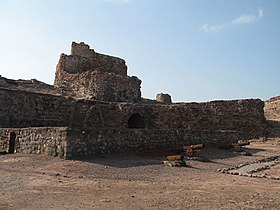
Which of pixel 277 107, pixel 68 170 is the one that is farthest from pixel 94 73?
pixel 277 107

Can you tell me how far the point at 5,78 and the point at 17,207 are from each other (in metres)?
19.9

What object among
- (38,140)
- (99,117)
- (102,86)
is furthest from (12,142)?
(102,86)

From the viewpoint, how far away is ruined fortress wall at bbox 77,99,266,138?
1911cm

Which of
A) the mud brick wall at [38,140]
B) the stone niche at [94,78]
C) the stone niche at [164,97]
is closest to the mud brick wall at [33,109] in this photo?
the mud brick wall at [38,140]

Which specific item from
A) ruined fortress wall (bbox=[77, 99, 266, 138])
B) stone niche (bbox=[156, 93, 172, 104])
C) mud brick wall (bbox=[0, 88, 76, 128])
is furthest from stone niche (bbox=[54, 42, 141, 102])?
stone niche (bbox=[156, 93, 172, 104])

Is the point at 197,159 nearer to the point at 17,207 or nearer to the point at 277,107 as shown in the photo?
the point at 17,207

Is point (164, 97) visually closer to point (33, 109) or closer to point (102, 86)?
point (102, 86)

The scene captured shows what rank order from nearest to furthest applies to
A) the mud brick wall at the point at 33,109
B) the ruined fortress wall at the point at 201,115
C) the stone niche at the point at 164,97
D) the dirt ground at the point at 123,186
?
the dirt ground at the point at 123,186
the mud brick wall at the point at 33,109
the ruined fortress wall at the point at 201,115
the stone niche at the point at 164,97

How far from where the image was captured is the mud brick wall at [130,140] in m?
9.30

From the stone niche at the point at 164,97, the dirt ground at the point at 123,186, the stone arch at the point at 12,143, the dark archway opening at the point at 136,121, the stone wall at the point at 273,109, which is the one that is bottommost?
the dirt ground at the point at 123,186

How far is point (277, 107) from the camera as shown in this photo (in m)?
33.8

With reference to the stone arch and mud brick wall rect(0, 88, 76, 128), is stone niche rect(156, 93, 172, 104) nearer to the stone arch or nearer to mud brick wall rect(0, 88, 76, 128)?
mud brick wall rect(0, 88, 76, 128)

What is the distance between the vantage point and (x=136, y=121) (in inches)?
800

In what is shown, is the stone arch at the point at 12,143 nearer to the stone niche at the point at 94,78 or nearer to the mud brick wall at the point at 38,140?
the mud brick wall at the point at 38,140
